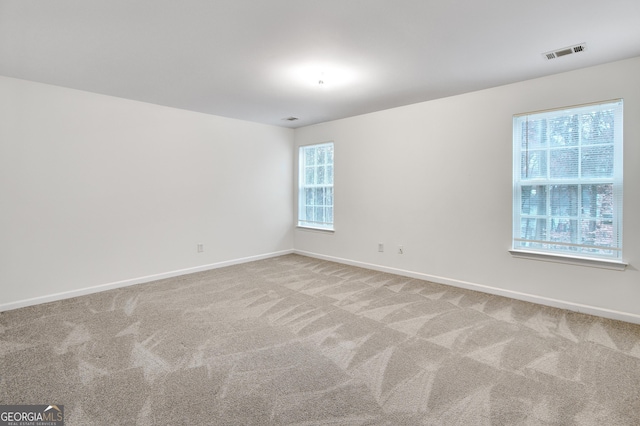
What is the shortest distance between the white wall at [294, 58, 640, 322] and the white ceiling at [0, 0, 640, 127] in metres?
0.28

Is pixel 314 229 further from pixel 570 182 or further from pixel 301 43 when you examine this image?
pixel 570 182

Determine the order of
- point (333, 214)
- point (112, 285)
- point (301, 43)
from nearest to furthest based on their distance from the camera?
point (301, 43) → point (112, 285) → point (333, 214)

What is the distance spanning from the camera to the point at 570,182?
10.6 feet

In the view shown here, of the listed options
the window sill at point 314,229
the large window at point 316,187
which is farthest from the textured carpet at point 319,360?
the large window at point 316,187

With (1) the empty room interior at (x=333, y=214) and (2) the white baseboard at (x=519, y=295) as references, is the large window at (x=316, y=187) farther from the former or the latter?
(2) the white baseboard at (x=519, y=295)

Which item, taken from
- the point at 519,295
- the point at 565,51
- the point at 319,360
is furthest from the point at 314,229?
the point at 565,51

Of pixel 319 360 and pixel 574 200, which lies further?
pixel 574 200

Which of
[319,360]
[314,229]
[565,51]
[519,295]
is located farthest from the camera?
[314,229]

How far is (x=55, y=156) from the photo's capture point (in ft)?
11.6

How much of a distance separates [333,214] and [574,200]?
328cm

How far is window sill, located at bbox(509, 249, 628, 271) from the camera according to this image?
2.98 meters

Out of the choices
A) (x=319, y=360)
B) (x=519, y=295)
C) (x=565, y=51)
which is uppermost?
(x=565, y=51)

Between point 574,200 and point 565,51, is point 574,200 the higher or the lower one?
the lower one

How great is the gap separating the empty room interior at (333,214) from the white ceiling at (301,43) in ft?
0.08
